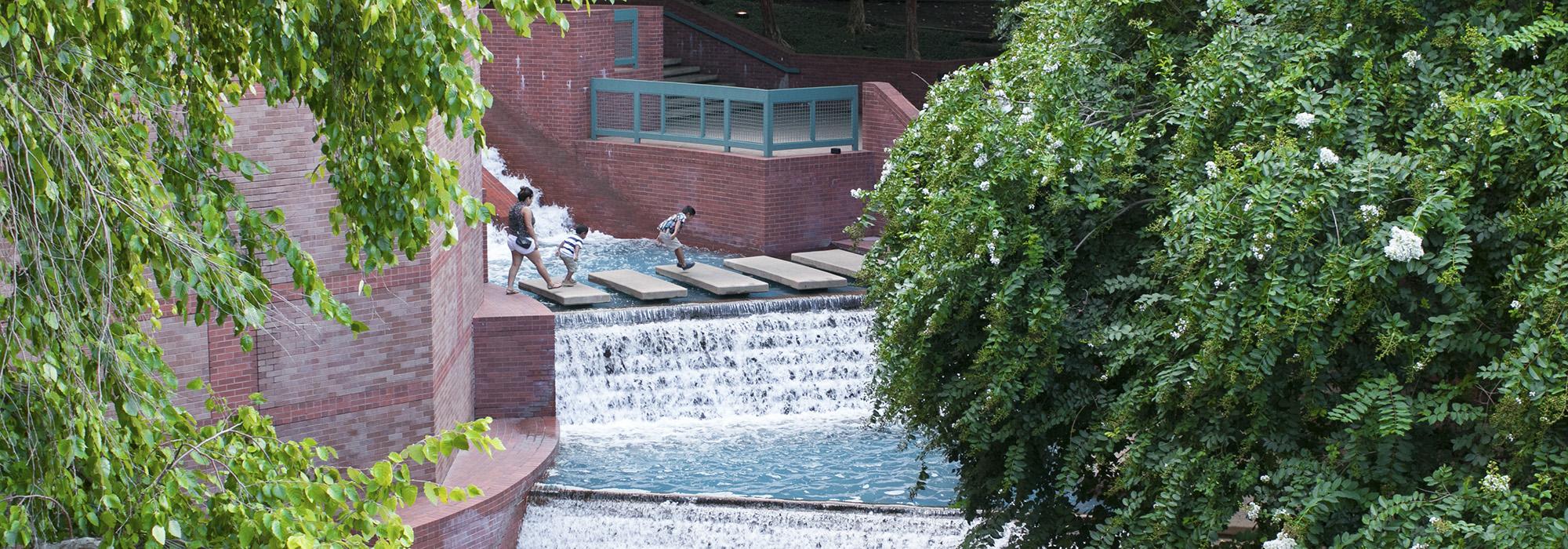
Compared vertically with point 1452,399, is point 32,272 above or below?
above

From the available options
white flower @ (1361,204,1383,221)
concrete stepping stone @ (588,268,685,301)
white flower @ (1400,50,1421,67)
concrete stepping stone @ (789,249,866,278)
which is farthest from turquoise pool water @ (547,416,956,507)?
white flower @ (1361,204,1383,221)

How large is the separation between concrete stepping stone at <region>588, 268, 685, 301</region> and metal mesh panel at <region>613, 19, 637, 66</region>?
232 inches

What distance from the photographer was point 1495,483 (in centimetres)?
585

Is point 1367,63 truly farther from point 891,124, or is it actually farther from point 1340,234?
point 891,124

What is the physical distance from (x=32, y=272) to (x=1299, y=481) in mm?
A: 5297

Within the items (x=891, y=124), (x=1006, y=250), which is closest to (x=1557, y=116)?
(x=1006, y=250)

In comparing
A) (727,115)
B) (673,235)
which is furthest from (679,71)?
(673,235)

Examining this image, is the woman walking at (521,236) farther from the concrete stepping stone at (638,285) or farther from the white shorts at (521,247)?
the concrete stepping stone at (638,285)

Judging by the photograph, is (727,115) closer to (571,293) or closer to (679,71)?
(571,293)

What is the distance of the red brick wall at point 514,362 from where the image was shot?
14219 mm

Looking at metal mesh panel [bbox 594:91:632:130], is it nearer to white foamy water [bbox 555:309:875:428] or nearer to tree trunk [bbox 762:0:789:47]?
white foamy water [bbox 555:309:875:428]

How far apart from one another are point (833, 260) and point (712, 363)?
3397 millimetres

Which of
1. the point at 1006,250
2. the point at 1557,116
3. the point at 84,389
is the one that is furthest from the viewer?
the point at 1006,250

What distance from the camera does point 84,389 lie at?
410cm
